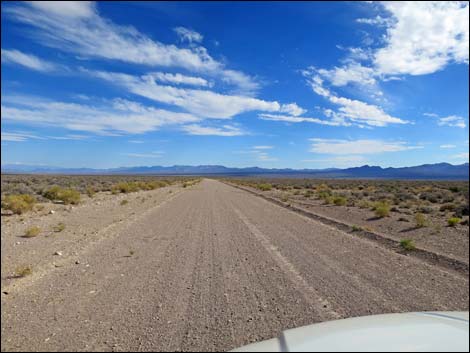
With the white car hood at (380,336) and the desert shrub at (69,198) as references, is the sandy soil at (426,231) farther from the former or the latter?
the desert shrub at (69,198)

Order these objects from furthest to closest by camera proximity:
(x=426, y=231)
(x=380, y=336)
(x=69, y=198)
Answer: (x=69, y=198), (x=426, y=231), (x=380, y=336)

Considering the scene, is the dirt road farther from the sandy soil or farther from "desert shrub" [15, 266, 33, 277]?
the sandy soil

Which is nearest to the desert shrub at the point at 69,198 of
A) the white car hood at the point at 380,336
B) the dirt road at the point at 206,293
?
the dirt road at the point at 206,293

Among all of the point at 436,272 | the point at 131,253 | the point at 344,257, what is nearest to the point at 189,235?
the point at 131,253

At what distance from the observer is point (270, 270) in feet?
26.8

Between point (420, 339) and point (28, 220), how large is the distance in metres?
16.9

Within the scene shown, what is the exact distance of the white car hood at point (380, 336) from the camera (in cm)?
249

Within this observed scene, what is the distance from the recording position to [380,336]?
8.75ft

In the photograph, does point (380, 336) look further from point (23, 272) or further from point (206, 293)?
point (23, 272)

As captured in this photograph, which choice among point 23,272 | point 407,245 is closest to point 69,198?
point 23,272

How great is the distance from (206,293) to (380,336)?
4273 millimetres

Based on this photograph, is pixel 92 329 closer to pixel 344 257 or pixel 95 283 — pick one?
pixel 95 283

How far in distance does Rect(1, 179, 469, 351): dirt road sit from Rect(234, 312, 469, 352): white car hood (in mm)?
1892

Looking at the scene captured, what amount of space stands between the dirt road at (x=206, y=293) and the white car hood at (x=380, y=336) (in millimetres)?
1892
